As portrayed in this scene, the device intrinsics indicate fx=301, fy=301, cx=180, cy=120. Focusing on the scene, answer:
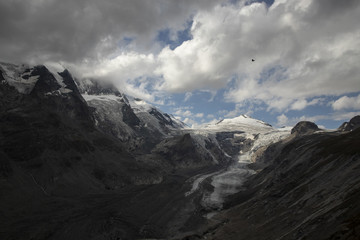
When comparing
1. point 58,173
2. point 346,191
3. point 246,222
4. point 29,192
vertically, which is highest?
point 58,173

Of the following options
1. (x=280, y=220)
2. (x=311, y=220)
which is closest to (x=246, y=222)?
(x=280, y=220)

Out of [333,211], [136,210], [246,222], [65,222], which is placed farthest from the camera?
[136,210]

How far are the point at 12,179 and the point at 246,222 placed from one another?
124m

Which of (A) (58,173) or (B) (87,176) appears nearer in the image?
(A) (58,173)

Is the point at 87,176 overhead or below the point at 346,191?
overhead

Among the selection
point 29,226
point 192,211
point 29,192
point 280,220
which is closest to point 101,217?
point 29,226

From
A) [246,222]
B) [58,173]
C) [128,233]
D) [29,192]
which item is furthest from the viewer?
[58,173]

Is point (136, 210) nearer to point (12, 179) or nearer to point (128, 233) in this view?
point (128, 233)

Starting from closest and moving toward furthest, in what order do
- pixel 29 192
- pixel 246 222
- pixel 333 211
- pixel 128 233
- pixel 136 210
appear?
pixel 333 211, pixel 246 222, pixel 128 233, pixel 136 210, pixel 29 192

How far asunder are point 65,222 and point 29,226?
1209 cm

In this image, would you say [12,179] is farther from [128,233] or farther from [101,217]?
[128,233]

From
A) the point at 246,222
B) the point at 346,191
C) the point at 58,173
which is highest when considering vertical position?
the point at 58,173

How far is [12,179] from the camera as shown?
156250mm

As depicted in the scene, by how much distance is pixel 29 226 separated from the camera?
354 ft
